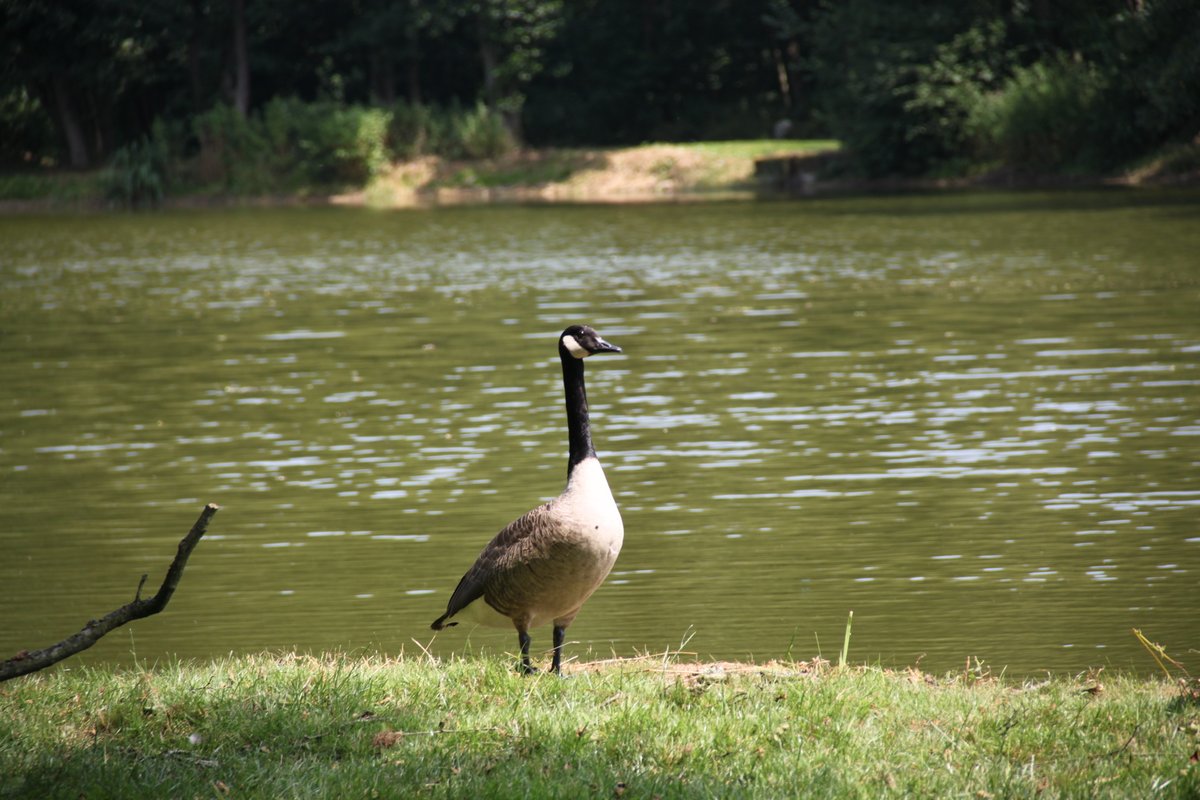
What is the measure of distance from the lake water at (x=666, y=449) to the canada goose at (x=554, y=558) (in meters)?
1.67

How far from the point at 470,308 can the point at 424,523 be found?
45.6ft

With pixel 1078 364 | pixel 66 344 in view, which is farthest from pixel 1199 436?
pixel 66 344

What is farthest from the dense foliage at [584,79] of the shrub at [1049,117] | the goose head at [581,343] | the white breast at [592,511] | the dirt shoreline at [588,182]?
the white breast at [592,511]

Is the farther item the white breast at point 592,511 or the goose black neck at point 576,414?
the goose black neck at point 576,414

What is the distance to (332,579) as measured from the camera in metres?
10.3

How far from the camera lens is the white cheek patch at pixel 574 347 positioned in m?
7.32

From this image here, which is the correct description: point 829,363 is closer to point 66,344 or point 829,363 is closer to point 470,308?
point 470,308

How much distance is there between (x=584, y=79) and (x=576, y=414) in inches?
2790

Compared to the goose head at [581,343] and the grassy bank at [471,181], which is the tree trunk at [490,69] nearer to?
the grassy bank at [471,181]

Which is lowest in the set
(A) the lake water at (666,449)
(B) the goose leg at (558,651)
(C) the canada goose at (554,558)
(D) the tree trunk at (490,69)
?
(A) the lake water at (666,449)

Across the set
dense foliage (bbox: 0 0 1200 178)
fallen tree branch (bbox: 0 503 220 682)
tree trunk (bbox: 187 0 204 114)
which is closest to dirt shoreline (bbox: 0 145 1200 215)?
dense foliage (bbox: 0 0 1200 178)

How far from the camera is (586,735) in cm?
577

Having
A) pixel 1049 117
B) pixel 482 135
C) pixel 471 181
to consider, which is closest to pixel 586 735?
pixel 1049 117

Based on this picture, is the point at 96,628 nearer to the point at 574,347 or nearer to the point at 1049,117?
the point at 574,347
